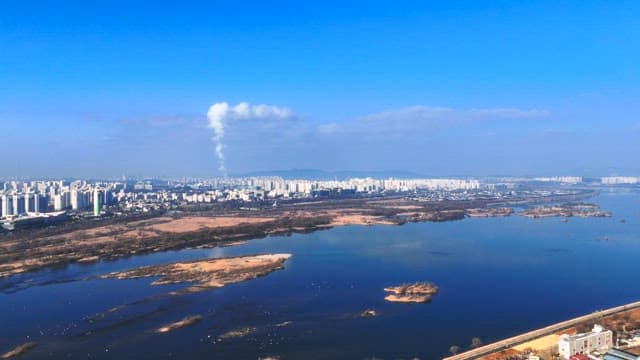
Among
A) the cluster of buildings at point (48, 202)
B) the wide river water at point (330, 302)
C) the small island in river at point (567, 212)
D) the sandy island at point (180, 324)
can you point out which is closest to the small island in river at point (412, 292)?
the wide river water at point (330, 302)

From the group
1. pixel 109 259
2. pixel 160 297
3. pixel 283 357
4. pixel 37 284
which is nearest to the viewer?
pixel 283 357

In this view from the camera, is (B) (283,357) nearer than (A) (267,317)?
Yes

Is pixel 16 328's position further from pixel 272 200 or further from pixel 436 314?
pixel 272 200

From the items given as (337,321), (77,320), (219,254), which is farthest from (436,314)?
(219,254)

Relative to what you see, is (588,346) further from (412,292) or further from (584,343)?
(412,292)

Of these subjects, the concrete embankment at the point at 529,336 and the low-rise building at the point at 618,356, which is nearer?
the low-rise building at the point at 618,356

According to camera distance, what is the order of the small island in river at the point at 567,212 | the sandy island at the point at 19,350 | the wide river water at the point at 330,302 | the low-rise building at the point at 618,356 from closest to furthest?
1. the low-rise building at the point at 618,356
2. the sandy island at the point at 19,350
3. the wide river water at the point at 330,302
4. the small island in river at the point at 567,212

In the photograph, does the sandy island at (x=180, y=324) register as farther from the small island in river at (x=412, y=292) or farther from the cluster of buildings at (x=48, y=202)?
the cluster of buildings at (x=48, y=202)
